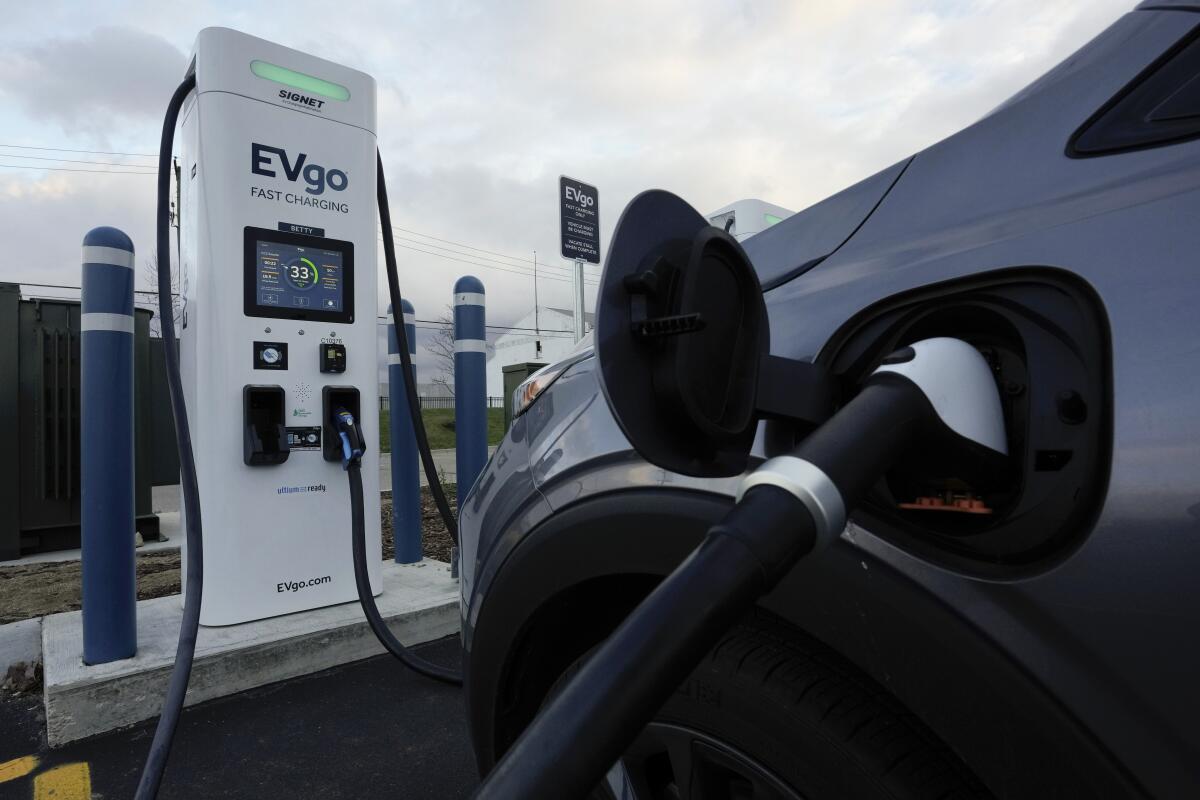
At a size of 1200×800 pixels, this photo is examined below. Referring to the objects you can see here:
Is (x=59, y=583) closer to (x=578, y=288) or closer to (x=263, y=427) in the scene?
(x=263, y=427)

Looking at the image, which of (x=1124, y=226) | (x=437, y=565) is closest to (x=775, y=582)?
(x=1124, y=226)

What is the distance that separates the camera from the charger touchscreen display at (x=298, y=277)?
3.36 metres

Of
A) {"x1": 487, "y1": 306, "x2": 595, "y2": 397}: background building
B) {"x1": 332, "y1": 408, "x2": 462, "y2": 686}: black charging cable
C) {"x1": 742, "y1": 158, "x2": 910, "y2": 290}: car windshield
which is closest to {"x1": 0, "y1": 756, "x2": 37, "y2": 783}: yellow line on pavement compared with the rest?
{"x1": 332, "y1": 408, "x2": 462, "y2": 686}: black charging cable

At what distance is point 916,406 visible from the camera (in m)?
0.77

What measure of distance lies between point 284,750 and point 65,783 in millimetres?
626

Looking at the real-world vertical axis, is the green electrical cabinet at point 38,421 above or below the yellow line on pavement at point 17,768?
above

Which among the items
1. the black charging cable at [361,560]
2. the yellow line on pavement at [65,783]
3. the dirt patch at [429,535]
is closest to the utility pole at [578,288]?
the dirt patch at [429,535]

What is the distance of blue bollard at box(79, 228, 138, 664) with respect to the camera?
273 centimetres

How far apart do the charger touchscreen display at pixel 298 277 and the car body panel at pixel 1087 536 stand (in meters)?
2.90

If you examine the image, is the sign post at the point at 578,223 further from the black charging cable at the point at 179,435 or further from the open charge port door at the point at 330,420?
the black charging cable at the point at 179,435

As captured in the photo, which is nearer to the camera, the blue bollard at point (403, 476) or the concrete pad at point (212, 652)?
the concrete pad at point (212, 652)

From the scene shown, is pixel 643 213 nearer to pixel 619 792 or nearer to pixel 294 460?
pixel 619 792

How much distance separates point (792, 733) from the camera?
0.89 meters

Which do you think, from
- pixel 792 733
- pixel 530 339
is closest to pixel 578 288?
pixel 792 733
